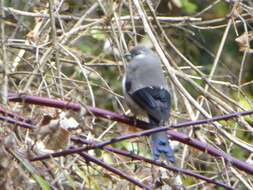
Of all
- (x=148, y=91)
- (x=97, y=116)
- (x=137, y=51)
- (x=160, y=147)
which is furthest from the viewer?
(x=137, y=51)

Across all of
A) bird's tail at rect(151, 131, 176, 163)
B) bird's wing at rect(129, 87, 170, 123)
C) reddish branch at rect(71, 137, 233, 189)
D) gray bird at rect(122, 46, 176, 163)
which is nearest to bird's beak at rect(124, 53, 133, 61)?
gray bird at rect(122, 46, 176, 163)

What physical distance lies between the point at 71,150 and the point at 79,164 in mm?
1425

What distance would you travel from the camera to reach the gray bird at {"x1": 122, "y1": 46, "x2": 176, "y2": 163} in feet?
14.1

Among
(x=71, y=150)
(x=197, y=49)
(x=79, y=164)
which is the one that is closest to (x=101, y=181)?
(x=79, y=164)

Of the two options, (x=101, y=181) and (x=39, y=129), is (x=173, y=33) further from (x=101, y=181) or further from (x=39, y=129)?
(x=39, y=129)

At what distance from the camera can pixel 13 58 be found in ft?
18.0

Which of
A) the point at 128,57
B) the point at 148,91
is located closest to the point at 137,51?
the point at 128,57

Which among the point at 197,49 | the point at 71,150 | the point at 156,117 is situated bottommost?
the point at 197,49

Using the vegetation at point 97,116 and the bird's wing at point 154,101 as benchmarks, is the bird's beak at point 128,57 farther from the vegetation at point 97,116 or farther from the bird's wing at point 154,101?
the bird's wing at point 154,101

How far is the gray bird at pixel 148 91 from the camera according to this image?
169 inches

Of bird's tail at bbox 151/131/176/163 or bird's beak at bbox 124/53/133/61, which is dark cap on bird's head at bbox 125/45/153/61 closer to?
bird's beak at bbox 124/53/133/61

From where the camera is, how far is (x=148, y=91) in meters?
4.58

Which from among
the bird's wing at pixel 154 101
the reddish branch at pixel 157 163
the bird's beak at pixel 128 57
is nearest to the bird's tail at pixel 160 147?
the bird's wing at pixel 154 101

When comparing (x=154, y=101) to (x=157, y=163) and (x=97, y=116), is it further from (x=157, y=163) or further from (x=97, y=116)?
(x=157, y=163)
